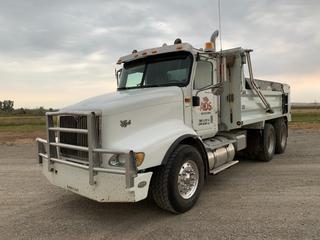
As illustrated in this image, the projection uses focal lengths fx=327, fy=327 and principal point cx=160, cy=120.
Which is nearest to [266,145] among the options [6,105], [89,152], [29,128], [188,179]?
[188,179]

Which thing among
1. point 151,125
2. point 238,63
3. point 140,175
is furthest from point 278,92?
point 140,175

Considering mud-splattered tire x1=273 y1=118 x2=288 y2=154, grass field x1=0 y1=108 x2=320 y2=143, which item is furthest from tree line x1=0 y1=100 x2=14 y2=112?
mud-splattered tire x1=273 y1=118 x2=288 y2=154

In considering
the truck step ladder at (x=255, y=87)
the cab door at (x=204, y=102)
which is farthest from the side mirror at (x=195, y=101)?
the truck step ladder at (x=255, y=87)

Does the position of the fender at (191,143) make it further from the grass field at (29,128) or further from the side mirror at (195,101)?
the grass field at (29,128)

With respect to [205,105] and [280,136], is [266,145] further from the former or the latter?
[205,105]

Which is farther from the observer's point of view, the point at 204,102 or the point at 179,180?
the point at 204,102

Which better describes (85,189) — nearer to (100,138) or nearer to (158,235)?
(100,138)

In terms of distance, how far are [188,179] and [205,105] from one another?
175cm

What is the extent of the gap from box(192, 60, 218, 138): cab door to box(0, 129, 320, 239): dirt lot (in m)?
1.29

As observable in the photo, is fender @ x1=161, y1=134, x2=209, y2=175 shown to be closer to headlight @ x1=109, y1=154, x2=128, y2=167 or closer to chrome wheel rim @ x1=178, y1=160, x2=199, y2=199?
chrome wheel rim @ x1=178, y1=160, x2=199, y2=199

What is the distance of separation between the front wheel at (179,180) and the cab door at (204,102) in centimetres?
93

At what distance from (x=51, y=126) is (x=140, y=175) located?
6.55 ft

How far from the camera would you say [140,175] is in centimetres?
458

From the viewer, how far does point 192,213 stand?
5.38m
